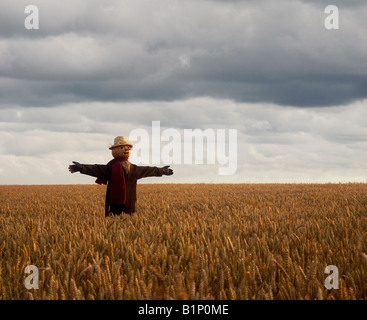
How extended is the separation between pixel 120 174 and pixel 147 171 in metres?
0.57

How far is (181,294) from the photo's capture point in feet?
4.98

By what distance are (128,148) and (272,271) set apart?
15.1 ft

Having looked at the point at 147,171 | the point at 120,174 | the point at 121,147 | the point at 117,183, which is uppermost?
the point at 121,147

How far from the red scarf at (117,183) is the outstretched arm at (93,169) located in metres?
0.10

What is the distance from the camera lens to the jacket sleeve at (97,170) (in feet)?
22.2

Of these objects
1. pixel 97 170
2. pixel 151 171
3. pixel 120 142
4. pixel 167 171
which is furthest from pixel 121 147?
pixel 167 171

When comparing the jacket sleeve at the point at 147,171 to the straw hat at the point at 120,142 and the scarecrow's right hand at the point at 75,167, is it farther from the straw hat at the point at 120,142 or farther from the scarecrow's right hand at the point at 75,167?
the scarecrow's right hand at the point at 75,167

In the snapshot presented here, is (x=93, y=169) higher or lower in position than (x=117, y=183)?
higher

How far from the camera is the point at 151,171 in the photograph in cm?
735

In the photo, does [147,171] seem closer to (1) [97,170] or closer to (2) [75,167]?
(1) [97,170]

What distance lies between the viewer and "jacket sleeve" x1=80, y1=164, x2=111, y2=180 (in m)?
6.78

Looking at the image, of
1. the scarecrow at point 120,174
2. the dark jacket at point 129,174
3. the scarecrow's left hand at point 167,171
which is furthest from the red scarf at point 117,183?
the scarecrow's left hand at point 167,171

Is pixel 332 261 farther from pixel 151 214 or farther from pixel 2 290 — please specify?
pixel 151 214
